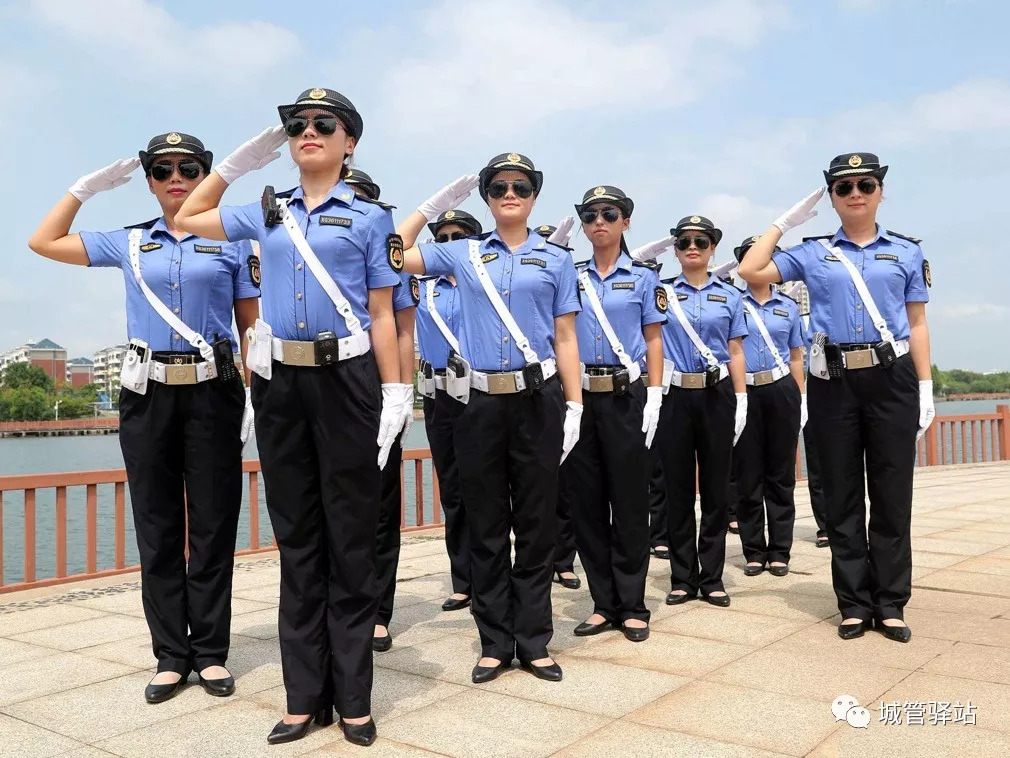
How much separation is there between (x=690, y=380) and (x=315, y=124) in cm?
328

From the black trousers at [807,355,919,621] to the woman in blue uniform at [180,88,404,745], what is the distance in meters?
2.71

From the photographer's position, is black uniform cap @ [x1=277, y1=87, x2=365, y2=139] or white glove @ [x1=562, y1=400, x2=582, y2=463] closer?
black uniform cap @ [x1=277, y1=87, x2=365, y2=139]

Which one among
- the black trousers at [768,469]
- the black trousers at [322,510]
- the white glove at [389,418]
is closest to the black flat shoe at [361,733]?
the black trousers at [322,510]

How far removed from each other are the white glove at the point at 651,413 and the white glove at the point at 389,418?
2.12 metres

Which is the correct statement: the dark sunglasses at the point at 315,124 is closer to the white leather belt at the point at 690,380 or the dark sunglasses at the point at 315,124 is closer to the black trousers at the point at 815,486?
the white leather belt at the point at 690,380

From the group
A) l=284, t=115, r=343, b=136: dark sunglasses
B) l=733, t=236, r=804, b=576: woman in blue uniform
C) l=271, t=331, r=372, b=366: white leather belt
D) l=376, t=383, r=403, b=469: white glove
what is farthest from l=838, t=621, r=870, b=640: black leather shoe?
l=284, t=115, r=343, b=136: dark sunglasses

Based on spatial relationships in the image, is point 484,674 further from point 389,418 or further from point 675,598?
point 675,598

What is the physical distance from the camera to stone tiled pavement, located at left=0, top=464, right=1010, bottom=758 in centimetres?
343

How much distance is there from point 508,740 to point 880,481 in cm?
280

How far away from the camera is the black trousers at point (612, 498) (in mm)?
5199

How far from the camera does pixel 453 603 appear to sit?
598cm

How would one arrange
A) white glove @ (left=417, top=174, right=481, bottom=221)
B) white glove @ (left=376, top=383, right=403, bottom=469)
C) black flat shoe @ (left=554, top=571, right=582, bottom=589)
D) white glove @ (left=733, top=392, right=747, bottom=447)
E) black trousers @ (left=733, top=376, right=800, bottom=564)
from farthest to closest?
black trousers @ (left=733, top=376, right=800, bottom=564), white glove @ (left=733, top=392, right=747, bottom=447), black flat shoe @ (left=554, top=571, right=582, bottom=589), white glove @ (left=417, top=174, right=481, bottom=221), white glove @ (left=376, top=383, right=403, bottom=469)

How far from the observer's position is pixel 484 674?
4.27 meters

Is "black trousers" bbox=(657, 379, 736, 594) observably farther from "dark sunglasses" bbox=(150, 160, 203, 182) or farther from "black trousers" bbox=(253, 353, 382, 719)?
"dark sunglasses" bbox=(150, 160, 203, 182)
